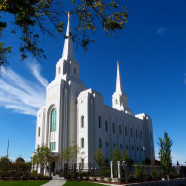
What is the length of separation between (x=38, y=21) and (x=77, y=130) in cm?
2656

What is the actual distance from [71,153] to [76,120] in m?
6.89

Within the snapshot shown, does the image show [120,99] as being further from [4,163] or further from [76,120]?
[4,163]

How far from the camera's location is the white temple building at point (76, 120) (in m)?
31.8

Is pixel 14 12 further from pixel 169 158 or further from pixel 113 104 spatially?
pixel 113 104

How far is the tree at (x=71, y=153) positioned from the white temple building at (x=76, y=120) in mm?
774

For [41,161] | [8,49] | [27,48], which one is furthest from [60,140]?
[27,48]

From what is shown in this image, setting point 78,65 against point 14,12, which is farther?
point 78,65

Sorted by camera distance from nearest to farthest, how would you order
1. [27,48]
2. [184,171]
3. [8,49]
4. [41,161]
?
1. [27,48]
2. [8,49]
3. [41,161]
4. [184,171]

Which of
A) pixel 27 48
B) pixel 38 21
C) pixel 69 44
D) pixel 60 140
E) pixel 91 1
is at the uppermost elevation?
pixel 69 44

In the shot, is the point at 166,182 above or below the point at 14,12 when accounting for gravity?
below

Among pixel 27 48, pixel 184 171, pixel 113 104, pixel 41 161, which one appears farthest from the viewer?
pixel 113 104

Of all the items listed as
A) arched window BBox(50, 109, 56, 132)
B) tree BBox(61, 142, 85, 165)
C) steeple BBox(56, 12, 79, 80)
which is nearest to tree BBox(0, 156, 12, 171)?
arched window BBox(50, 109, 56, 132)

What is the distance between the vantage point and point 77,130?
33.2 m

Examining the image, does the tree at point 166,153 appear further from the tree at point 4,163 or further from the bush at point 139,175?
the tree at point 4,163
